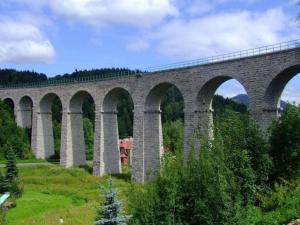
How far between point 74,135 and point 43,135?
897 cm

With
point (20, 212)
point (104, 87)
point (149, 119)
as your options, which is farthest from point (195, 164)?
point (104, 87)

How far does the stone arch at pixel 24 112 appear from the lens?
7231 centimetres

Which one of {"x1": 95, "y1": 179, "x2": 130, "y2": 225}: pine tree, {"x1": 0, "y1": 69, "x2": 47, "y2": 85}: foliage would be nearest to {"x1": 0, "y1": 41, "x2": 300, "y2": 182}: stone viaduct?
{"x1": 95, "y1": 179, "x2": 130, "y2": 225}: pine tree

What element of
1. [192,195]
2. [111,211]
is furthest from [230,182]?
[111,211]

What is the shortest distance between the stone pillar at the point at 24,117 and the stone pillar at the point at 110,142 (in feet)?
80.5

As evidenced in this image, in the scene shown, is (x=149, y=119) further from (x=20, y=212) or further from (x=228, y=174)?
(x=228, y=174)

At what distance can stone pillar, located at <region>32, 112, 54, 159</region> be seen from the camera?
65.0 m

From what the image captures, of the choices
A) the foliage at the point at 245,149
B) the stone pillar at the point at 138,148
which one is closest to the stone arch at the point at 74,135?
the stone pillar at the point at 138,148

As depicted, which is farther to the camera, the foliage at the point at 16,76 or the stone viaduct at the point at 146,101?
the foliage at the point at 16,76

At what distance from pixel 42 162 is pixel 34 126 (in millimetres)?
5365

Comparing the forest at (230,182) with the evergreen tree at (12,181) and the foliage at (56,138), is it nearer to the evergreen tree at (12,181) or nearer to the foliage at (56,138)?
the evergreen tree at (12,181)

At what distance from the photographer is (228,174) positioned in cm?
2234

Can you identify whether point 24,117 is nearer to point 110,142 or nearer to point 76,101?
point 76,101

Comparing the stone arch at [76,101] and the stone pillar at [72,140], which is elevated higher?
the stone arch at [76,101]
